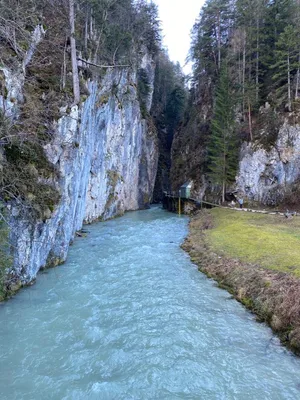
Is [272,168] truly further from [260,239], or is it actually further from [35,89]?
[35,89]

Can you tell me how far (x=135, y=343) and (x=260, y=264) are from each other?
285 inches

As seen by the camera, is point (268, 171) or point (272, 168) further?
point (268, 171)

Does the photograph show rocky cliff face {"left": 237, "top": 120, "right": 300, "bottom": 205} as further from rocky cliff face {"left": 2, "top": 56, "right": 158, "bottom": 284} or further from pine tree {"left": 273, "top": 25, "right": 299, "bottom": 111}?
rocky cliff face {"left": 2, "top": 56, "right": 158, "bottom": 284}

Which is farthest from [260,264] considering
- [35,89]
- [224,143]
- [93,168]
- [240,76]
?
[240,76]

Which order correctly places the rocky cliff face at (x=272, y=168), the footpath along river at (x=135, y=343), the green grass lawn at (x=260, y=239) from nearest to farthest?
the footpath along river at (x=135, y=343) → the green grass lawn at (x=260, y=239) → the rocky cliff face at (x=272, y=168)

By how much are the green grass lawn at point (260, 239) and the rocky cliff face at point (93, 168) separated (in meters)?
9.14

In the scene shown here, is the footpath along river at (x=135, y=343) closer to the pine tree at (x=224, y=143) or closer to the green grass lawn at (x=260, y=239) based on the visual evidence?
the green grass lawn at (x=260, y=239)

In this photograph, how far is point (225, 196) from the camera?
1372 inches

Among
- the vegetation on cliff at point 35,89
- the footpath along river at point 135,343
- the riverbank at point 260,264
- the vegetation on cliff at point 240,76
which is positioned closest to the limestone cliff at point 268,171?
the vegetation on cliff at point 240,76

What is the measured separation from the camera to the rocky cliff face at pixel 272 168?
2991cm

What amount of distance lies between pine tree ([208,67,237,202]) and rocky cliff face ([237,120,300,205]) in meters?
1.28

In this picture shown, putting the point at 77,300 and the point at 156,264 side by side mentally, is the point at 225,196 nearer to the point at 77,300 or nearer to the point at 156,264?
the point at 156,264

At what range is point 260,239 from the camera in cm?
1669

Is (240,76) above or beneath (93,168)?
above
